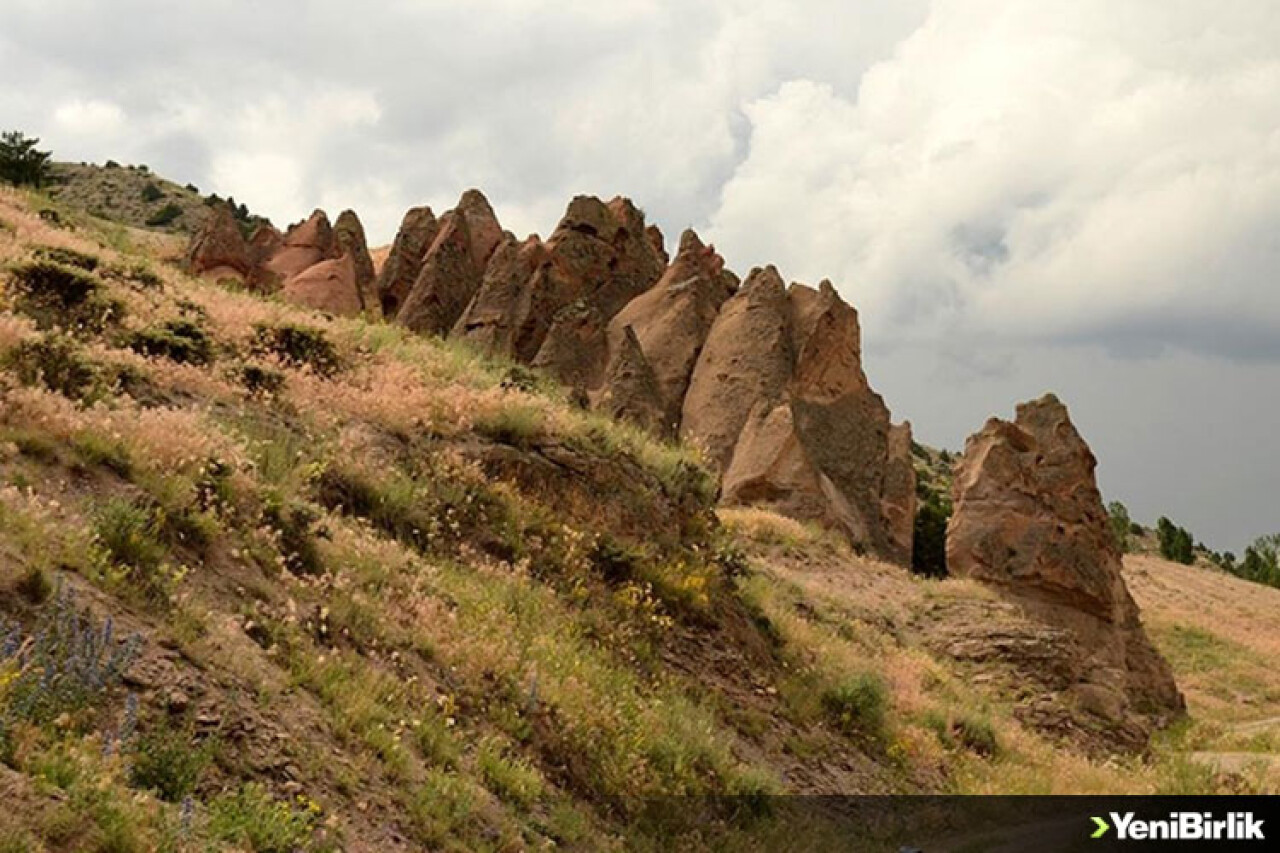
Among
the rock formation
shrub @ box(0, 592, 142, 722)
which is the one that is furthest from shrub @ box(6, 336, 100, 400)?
the rock formation

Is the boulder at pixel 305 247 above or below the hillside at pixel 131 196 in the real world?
below

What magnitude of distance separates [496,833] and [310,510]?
4584mm

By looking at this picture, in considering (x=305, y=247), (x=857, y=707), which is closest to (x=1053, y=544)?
(x=857, y=707)

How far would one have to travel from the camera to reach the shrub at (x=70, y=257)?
56.0ft

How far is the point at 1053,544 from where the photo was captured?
107 feet

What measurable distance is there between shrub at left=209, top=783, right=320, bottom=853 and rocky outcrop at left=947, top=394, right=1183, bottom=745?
2777 centimetres

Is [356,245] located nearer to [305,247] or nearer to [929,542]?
[305,247]

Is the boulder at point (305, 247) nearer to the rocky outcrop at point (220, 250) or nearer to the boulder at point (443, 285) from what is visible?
the rocky outcrop at point (220, 250)

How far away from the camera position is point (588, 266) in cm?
4797

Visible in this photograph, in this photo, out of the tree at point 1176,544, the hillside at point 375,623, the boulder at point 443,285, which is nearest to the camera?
the hillside at point 375,623

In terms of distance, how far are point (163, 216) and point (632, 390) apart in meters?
71.9

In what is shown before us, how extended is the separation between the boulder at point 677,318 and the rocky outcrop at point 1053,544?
11.5 m

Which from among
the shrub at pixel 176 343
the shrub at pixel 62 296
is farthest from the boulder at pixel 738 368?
the shrub at pixel 62 296

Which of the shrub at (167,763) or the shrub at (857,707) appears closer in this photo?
the shrub at (167,763)
